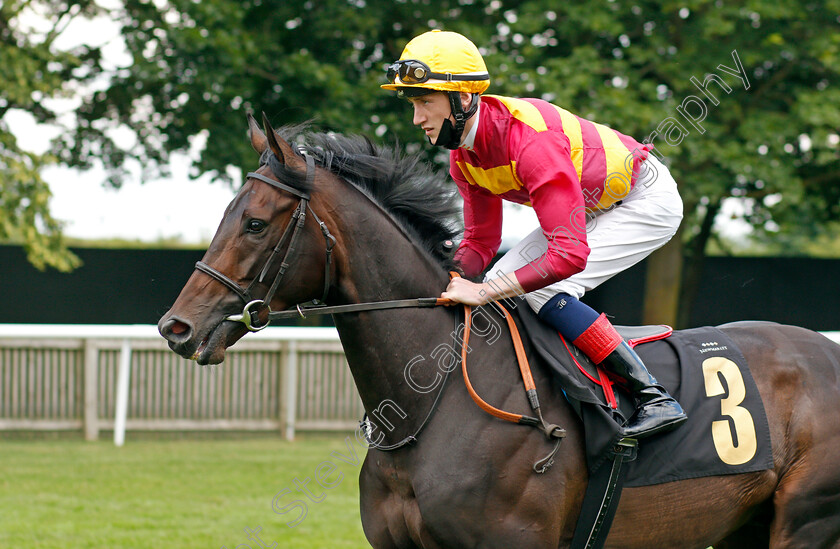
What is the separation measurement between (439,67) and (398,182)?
42 centimetres

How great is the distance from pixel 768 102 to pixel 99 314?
379 inches

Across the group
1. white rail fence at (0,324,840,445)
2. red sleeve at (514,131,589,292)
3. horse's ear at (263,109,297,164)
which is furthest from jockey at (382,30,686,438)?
white rail fence at (0,324,840,445)

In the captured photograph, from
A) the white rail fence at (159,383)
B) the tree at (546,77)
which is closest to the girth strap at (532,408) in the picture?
the white rail fence at (159,383)

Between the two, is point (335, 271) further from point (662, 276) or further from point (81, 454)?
point (662, 276)

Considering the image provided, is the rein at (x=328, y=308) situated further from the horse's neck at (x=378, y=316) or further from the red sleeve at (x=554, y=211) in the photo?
the red sleeve at (x=554, y=211)

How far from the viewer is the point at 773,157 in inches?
395

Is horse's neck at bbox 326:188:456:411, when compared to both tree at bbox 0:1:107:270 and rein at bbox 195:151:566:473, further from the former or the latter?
tree at bbox 0:1:107:270

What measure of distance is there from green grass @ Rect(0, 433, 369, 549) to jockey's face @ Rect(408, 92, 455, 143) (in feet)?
9.71

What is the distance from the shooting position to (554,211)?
2.57 m

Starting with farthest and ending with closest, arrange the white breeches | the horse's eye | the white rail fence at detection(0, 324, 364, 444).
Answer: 1. the white rail fence at detection(0, 324, 364, 444)
2. the white breeches
3. the horse's eye

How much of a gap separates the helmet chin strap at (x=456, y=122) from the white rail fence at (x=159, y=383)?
225 inches

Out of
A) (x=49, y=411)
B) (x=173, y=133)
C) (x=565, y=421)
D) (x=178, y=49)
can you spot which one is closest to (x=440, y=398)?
(x=565, y=421)

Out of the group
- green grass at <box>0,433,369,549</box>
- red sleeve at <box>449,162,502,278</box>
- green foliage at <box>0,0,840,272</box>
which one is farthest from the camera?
green foliage at <box>0,0,840,272</box>

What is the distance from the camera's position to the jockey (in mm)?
2602
